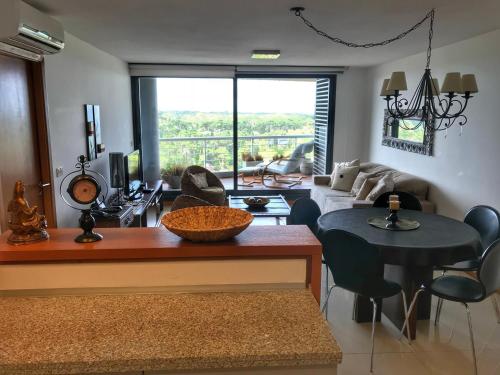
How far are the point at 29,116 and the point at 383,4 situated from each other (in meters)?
2.86

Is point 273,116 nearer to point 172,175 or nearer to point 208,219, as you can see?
point 172,175

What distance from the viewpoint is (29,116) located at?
3338mm

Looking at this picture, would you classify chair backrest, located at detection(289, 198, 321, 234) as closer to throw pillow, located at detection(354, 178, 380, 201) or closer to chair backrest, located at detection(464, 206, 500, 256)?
chair backrest, located at detection(464, 206, 500, 256)

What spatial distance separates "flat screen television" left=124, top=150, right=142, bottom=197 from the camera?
5.06m

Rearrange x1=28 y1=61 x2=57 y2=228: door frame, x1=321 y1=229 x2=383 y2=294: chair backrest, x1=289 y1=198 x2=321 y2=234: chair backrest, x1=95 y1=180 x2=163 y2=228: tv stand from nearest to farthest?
x1=321 y1=229 x2=383 y2=294: chair backrest → x1=28 y1=61 x2=57 y2=228: door frame → x1=289 y1=198 x2=321 y2=234: chair backrest → x1=95 y1=180 x2=163 y2=228: tv stand

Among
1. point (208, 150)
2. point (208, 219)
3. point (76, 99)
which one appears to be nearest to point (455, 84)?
point (208, 219)

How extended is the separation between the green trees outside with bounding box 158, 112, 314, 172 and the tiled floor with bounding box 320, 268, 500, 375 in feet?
15.0

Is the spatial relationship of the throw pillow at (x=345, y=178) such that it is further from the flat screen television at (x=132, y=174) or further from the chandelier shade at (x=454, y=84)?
the chandelier shade at (x=454, y=84)

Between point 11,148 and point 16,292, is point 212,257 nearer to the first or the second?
point 16,292

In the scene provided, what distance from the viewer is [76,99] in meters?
4.16

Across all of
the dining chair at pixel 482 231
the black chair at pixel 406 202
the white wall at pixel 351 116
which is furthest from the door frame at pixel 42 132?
the white wall at pixel 351 116

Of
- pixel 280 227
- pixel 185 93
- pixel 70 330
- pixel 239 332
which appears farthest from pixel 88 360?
pixel 185 93

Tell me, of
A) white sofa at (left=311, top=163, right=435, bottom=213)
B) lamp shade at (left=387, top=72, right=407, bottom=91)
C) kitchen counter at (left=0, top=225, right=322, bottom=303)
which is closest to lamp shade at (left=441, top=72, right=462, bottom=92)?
lamp shade at (left=387, top=72, right=407, bottom=91)

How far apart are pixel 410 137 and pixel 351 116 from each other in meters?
1.84
